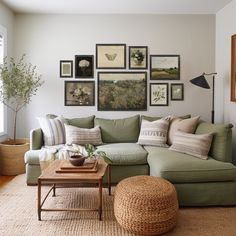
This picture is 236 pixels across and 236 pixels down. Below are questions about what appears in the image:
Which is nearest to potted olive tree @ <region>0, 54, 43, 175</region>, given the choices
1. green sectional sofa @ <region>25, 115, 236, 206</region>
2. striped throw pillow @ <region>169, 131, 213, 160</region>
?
green sectional sofa @ <region>25, 115, 236, 206</region>

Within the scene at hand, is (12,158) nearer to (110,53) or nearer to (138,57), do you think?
(110,53)

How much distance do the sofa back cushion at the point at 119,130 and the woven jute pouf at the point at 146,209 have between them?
1.72 metres

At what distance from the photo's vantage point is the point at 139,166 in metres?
3.52

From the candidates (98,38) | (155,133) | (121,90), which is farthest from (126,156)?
(98,38)

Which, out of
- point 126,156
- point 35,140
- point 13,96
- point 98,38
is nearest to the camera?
point 126,156

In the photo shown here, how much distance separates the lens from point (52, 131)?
152 inches

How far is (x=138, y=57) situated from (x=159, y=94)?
0.71 metres

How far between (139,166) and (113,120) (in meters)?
1.04

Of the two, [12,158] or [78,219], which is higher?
[12,158]

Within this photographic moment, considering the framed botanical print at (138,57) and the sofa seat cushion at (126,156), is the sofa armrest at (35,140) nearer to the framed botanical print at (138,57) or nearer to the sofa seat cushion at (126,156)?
the sofa seat cushion at (126,156)

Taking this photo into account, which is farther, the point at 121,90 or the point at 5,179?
the point at 121,90

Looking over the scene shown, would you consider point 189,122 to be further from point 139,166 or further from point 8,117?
point 8,117

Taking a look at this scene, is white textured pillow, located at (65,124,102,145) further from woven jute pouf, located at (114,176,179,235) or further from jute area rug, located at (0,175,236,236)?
woven jute pouf, located at (114,176,179,235)

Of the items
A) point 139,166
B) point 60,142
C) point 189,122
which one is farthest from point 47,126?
point 189,122
